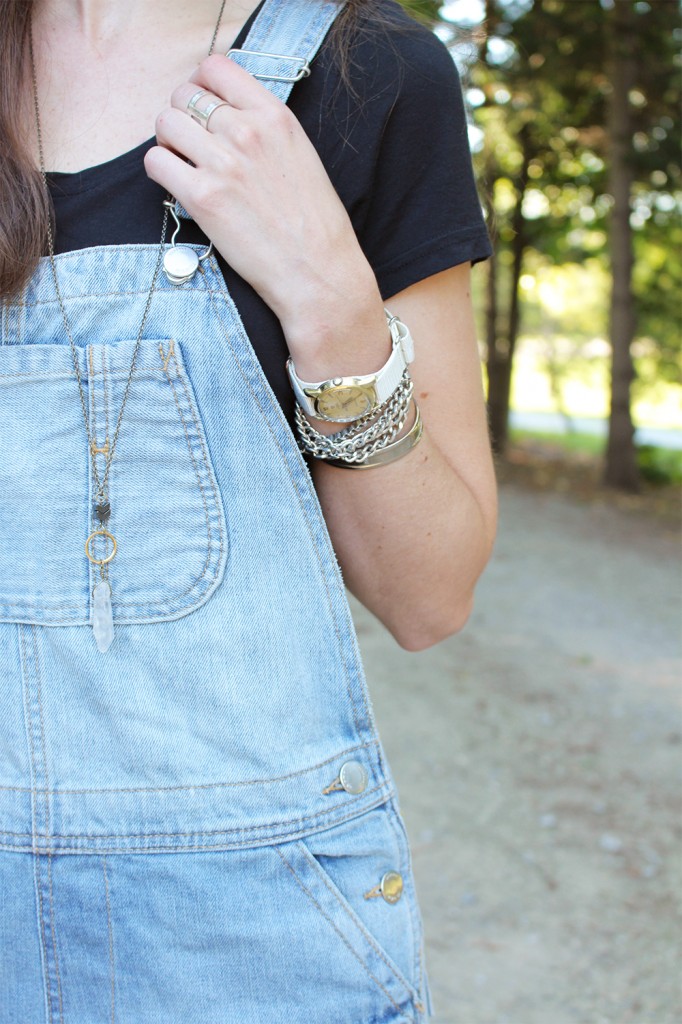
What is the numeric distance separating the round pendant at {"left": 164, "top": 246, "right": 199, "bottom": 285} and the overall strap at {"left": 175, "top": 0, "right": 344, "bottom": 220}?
0.05 m

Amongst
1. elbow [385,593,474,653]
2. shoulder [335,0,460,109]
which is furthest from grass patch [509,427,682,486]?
shoulder [335,0,460,109]

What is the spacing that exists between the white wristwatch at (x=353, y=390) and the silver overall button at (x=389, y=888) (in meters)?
0.46

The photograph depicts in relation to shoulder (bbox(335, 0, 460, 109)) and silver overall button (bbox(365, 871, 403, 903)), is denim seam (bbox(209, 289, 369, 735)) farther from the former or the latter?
shoulder (bbox(335, 0, 460, 109))

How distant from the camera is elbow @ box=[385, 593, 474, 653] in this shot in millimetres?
1188

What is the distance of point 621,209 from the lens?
10.6 metres

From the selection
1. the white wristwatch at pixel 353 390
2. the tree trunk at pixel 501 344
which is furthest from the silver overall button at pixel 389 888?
the tree trunk at pixel 501 344

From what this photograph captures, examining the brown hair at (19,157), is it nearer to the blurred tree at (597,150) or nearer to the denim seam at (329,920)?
the denim seam at (329,920)

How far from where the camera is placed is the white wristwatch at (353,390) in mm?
998

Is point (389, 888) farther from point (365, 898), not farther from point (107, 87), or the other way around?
point (107, 87)

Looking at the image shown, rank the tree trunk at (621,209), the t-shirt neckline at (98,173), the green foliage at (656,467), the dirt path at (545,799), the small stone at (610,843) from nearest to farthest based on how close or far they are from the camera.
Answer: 1. the t-shirt neckline at (98,173)
2. the dirt path at (545,799)
3. the small stone at (610,843)
4. the tree trunk at (621,209)
5. the green foliage at (656,467)

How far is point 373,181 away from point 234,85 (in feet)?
0.57

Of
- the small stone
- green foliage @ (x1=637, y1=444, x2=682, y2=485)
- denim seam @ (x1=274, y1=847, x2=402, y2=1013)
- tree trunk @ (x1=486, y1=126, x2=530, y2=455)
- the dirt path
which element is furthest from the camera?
tree trunk @ (x1=486, y1=126, x2=530, y2=455)

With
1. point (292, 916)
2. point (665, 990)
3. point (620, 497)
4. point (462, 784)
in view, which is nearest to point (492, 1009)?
point (665, 990)

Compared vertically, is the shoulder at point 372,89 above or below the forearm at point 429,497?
above
